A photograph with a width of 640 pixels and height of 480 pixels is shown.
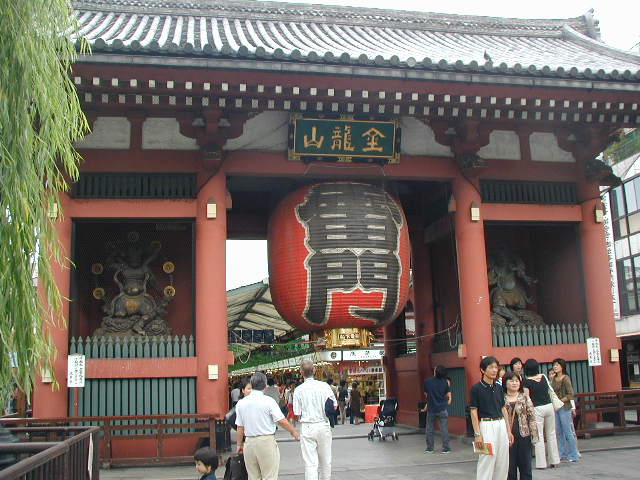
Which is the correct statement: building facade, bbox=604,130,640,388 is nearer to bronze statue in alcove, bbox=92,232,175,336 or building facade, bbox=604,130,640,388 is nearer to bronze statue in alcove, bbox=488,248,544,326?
bronze statue in alcove, bbox=488,248,544,326

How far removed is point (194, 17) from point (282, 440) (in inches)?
382

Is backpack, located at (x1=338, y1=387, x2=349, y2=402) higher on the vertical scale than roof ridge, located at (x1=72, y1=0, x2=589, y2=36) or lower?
lower

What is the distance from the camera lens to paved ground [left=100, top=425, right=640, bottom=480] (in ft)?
26.7

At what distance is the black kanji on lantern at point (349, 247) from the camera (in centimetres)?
1058

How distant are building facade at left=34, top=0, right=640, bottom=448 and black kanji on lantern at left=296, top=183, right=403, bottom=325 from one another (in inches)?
22.1

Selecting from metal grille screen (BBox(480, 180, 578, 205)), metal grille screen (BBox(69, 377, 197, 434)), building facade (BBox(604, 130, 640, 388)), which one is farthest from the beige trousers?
building facade (BBox(604, 130, 640, 388))

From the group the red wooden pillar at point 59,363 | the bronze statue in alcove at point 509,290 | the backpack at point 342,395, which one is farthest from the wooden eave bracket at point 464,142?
the backpack at point 342,395

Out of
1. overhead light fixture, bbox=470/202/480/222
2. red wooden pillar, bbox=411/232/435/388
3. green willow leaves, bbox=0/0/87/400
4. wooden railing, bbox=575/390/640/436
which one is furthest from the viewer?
red wooden pillar, bbox=411/232/435/388

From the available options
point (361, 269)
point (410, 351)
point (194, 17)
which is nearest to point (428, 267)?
point (410, 351)

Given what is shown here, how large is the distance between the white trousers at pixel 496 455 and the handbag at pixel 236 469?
2.28 metres

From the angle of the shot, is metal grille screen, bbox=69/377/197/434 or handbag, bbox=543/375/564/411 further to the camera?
metal grille screen, bbox=69/377/197/434

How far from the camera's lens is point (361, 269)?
→ 34.7ft

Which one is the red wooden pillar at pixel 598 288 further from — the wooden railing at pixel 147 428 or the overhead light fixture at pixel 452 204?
the wooden railing at pixel 147 428

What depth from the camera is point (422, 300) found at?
1439 centimetres
